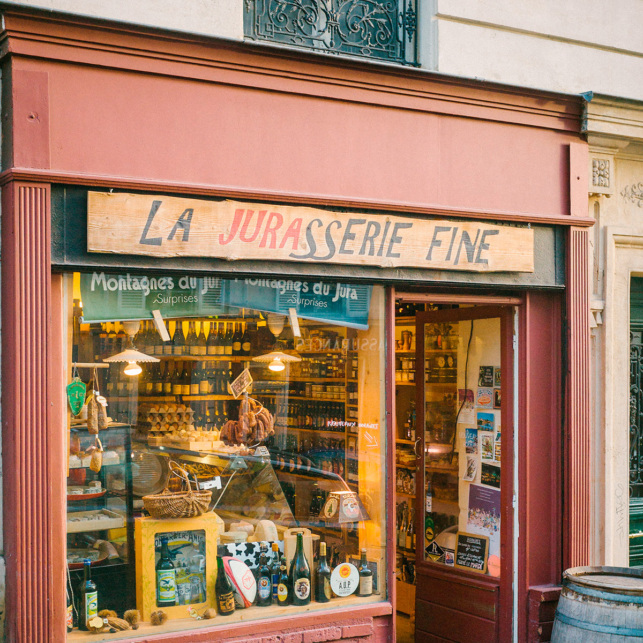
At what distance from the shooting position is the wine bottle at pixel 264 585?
5.48m

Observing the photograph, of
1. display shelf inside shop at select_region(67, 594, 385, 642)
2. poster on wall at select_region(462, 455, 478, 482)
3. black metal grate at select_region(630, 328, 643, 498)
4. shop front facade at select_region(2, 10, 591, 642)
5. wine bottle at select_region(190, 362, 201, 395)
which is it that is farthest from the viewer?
black metal grate at select_region(630, 328, 643, 498)

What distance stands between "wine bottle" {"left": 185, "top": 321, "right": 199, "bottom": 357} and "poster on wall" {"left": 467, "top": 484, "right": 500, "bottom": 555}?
2.71m

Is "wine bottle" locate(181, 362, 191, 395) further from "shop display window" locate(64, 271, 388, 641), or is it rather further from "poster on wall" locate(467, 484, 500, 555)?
"poster on wall" locate(467, 484, 500, 555)

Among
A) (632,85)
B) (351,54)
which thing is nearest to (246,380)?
(351,54)

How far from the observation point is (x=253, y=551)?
5645 millimetres

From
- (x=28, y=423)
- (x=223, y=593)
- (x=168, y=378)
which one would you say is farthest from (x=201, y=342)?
(x=223, y=593)

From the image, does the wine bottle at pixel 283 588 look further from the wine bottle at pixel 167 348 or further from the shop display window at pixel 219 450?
the wine bottle at pixel 167 348

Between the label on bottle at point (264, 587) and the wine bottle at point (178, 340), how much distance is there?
172 centimetres

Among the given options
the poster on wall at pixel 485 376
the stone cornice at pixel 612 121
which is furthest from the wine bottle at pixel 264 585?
the stone cornice at pixel 612 121

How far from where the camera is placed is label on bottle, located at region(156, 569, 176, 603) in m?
5.31

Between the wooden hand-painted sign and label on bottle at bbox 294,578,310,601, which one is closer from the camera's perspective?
the wooden hand-painted sign

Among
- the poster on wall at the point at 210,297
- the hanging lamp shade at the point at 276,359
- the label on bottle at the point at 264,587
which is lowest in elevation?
the label on bottle at the point at 264,587

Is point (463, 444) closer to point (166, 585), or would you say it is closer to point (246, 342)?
point (246, 342)

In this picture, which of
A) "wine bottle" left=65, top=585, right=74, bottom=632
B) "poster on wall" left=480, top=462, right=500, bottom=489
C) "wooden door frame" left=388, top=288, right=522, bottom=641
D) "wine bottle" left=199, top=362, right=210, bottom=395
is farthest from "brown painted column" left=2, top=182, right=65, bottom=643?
"poster on wall" left=480, top=462, right=500, bottom=489
